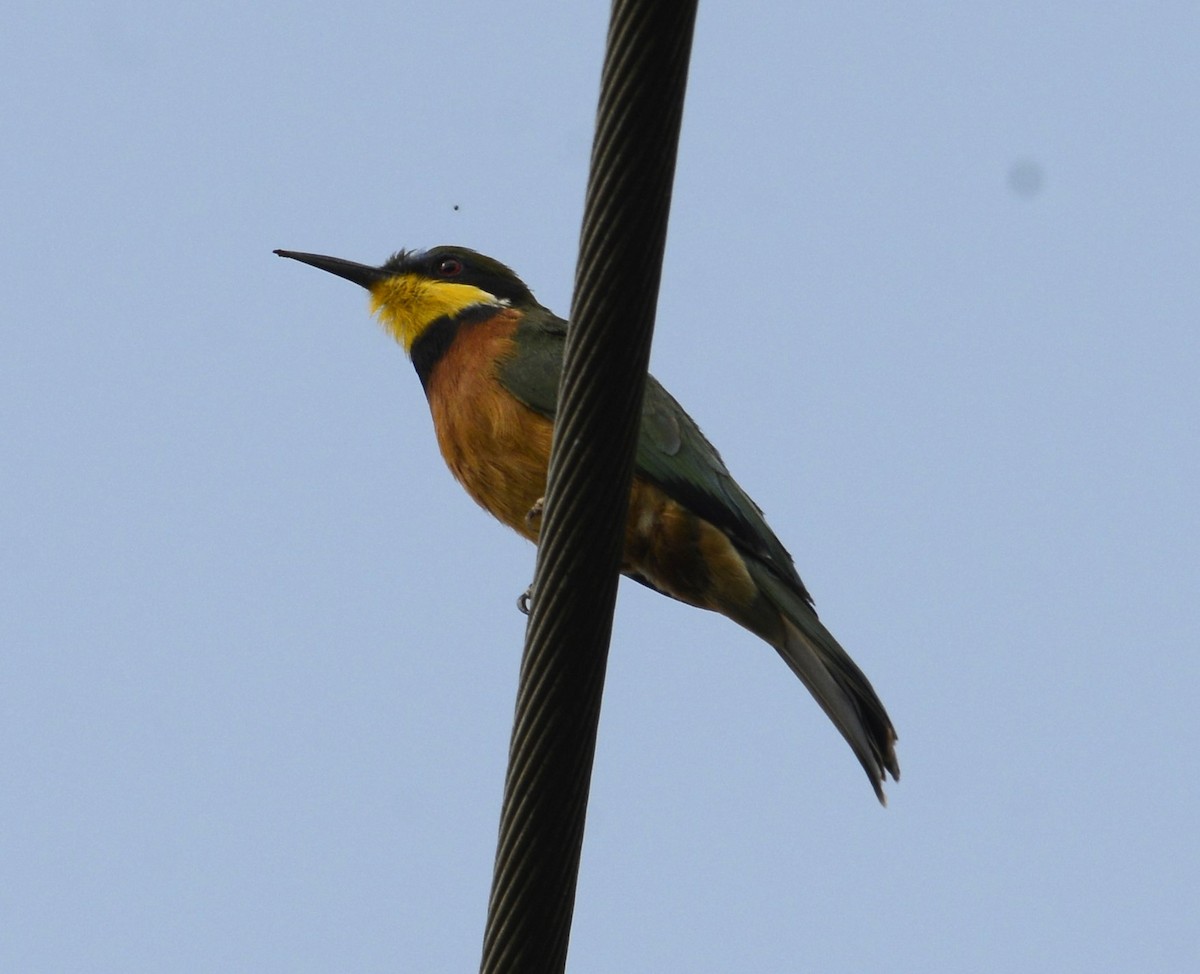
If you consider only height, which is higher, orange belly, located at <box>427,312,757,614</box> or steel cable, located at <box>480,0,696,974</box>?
orange belly, located at <box>427,312,757,614</box>

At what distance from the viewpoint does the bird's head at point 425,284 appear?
6.64 m

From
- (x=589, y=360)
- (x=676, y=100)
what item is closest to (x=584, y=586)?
(x=589, y=360)

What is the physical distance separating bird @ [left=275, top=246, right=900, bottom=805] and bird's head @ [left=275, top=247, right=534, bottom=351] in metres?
0.27

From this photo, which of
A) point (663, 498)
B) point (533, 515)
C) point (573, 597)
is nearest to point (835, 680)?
point (663, 498)

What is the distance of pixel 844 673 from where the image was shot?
5.19m

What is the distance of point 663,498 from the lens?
5516mm

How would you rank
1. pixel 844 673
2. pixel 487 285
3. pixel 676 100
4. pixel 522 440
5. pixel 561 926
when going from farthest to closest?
pixel 487 285, pixel 522 440, pixel 844 673, pixel 561 926, pixel 676 100

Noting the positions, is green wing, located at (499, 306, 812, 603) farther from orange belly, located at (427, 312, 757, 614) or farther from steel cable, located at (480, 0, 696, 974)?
steel cable, located at (480, 0, 696, 974)

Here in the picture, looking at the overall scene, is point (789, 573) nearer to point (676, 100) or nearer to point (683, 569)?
point (683, 569)

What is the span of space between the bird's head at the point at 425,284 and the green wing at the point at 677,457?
63 cm

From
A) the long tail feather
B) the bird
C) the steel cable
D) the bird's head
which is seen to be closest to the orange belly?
the bird

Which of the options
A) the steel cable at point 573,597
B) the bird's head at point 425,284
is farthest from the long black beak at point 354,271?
the steel cable at point 573,597

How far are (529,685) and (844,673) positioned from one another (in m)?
2.66

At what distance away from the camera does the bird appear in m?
5.22
